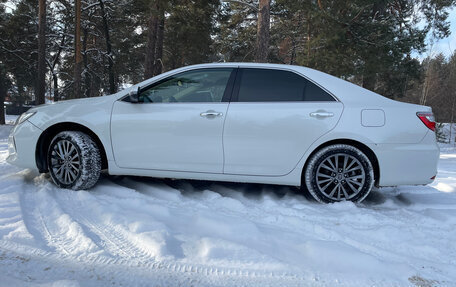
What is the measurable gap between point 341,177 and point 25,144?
12.2 feet

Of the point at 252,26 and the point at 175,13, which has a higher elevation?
the point at 252,26

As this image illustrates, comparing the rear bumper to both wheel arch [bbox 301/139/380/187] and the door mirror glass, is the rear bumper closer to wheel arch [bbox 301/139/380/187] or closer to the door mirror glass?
wheel arch [bbox 301/139/380/187]

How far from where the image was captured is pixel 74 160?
3355mm

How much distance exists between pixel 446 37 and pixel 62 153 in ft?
67.0

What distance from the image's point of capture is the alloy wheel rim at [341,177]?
3.12 m

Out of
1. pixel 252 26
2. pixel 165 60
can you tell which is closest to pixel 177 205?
pixel 252 26

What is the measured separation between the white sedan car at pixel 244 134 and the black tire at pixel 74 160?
0.04ft

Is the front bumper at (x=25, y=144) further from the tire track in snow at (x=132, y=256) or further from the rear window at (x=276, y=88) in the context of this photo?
the rear window at (x=276, y=88)

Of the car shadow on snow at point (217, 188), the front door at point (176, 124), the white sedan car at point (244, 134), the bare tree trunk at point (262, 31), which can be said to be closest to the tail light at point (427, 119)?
the white sedan car at point (244, 134)

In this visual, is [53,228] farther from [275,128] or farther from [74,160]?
[275,128]

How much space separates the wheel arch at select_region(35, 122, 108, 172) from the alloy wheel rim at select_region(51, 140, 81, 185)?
0.62ft

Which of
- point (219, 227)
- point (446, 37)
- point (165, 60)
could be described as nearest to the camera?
point (219, 227)

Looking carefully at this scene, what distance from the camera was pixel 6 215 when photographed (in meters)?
2.60

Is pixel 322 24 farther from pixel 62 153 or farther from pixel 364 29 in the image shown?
pixel 62 153
